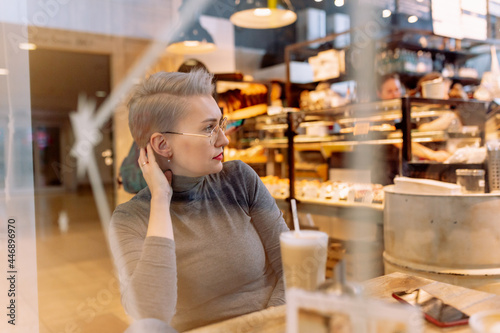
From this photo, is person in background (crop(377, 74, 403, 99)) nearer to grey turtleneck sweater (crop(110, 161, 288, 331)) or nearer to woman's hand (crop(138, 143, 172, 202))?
grey turtleneck sweater (crop(110, 161, 288, 331))

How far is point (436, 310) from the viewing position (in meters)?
0.96

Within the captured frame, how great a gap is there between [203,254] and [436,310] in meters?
0.63

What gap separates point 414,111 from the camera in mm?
2736

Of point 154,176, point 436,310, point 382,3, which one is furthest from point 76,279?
point 382,3

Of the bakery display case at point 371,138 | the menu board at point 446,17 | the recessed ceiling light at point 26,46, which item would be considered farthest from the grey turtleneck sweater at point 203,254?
the menu board at point 446,17

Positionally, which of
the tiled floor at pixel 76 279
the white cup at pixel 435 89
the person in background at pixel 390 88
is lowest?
the tiled floor at pixel 76 279

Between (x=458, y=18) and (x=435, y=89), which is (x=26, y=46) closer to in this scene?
(x=435, y=89)

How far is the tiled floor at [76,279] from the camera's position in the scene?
6.27 feet

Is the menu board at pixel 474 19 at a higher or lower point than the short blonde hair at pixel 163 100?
higher

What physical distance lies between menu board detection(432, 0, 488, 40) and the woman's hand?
3.13 m

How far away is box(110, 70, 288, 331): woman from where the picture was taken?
1.17 m

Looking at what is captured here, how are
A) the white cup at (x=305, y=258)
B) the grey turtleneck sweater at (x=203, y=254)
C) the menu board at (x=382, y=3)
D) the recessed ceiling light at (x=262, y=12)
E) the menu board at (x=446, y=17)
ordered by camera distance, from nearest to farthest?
the white cup at (x=305, y=258) → the grey turtleneck sweater at (x=203, y=254) → the recessed ceiling light at (x=262, y=12) → the menu board at (x=446, y=17) → the menu board at (x=382, y=3)

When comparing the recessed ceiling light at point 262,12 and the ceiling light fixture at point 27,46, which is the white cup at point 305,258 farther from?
the recessed ceiling light at point 262,12

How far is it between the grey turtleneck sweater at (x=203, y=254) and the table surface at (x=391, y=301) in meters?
0.19
